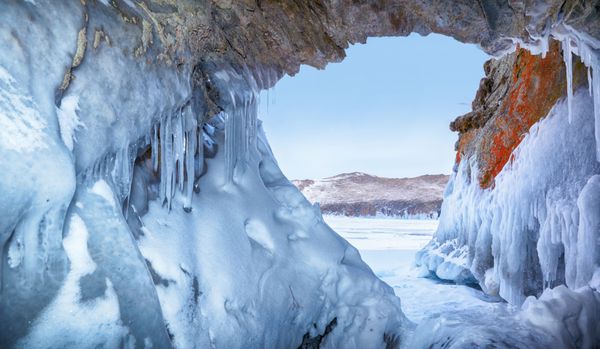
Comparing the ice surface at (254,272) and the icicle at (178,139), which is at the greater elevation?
the icicle at (178,139)

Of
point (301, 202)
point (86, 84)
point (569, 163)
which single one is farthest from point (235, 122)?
point (569, 163)

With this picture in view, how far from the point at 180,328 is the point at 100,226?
0.84m

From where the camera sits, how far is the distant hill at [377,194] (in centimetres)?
3500

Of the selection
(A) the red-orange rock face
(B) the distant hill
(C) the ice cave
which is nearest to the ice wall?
(C) the ice cave

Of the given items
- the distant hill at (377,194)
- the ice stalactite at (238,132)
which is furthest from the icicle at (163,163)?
the distant hill at (377,194)

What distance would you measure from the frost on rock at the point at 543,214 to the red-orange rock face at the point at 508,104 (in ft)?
0.85

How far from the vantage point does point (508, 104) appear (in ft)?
20.5

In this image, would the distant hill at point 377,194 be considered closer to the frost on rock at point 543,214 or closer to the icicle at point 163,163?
the frost on rock at point 543,214

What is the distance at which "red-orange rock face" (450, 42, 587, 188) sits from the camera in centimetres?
498

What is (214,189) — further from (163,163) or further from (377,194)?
(377,194)

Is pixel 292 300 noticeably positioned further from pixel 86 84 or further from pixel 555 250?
pixel 555 250

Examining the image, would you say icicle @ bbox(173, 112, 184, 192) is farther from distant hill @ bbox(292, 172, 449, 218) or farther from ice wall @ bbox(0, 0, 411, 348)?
distant hill @ bbox(292, 172, 449, 218)

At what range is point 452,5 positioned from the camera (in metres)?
2.68

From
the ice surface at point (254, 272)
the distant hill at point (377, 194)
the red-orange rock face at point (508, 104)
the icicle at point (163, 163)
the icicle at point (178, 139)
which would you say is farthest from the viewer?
the distant hill at point (377, 194)
